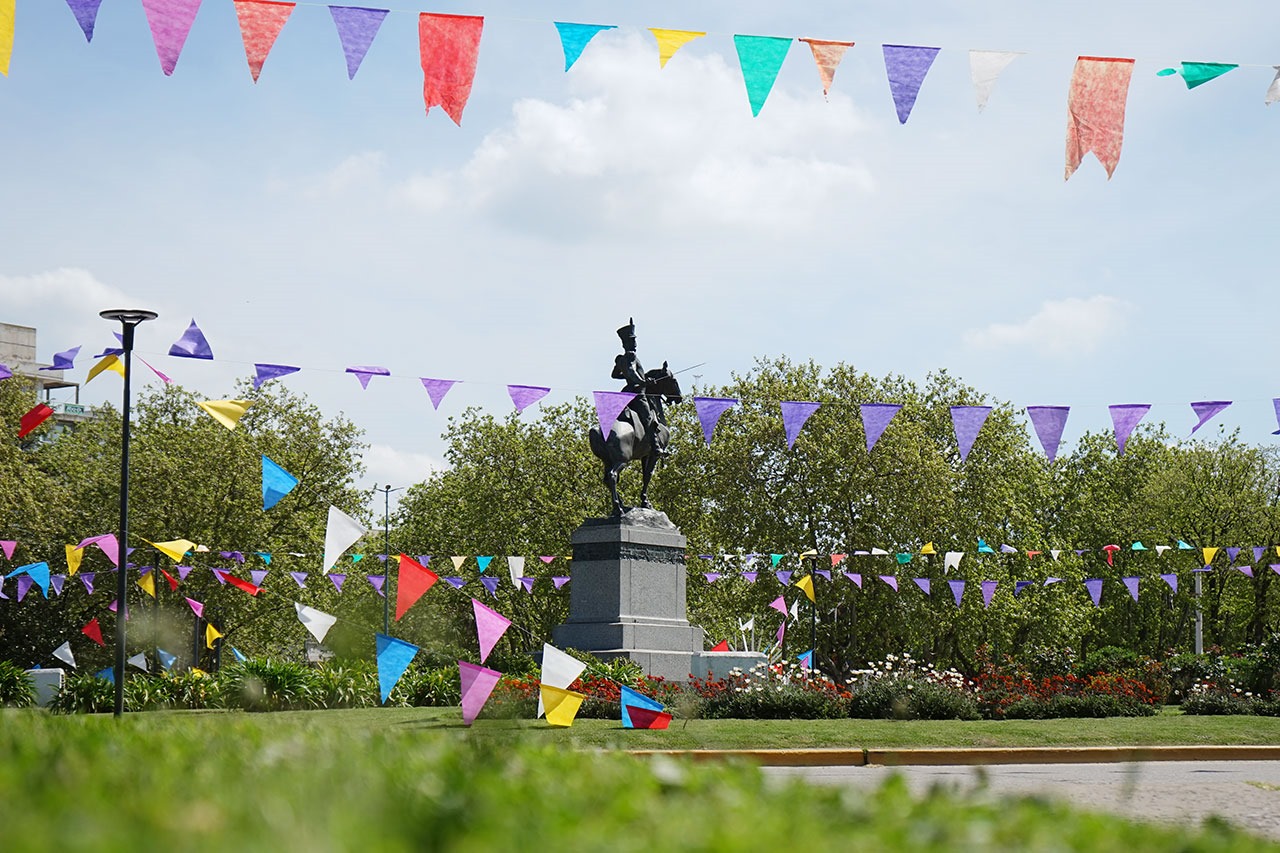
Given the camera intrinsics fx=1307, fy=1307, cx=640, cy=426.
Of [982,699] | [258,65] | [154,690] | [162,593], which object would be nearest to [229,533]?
[162,593]

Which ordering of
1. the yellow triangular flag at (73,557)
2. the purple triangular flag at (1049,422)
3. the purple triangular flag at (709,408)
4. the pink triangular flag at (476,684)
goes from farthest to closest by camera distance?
the yellow triangular flag at (73,557) < the purple triangular flag at (709,408) < the purple triangular flag at (1049,422) < the pink triangular flag at (476,684)

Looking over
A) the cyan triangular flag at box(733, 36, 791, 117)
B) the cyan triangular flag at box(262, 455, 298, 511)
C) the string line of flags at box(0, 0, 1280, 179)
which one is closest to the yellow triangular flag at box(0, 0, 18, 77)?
the string line of flags at box(0, 0, 1280, 179)

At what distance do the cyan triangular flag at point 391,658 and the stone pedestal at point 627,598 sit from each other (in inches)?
356

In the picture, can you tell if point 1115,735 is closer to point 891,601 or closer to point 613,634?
point 613,634

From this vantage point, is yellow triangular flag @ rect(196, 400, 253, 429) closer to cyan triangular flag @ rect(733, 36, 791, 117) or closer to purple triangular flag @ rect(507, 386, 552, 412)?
purple triangular flag @ rect(507, 386, 552, 412)

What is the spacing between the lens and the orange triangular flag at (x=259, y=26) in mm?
12789

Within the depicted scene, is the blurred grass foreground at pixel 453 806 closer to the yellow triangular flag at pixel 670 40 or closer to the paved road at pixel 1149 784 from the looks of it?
the paved road at pixel 1149 784

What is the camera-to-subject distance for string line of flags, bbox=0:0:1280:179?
1239 cm

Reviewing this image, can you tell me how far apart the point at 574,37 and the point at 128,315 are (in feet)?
28.3

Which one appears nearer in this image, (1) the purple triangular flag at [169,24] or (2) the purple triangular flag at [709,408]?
(1) the purple triangular flag at [169,24]

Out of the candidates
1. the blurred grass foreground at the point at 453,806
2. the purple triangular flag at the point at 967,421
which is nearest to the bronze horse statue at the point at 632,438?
the purple triangular flag at the point at 967,421

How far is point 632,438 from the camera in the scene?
22.6m

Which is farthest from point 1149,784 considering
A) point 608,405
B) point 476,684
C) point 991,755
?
point 608,405

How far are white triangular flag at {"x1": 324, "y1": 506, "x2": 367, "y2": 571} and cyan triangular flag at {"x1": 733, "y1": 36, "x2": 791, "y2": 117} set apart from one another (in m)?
6.07
